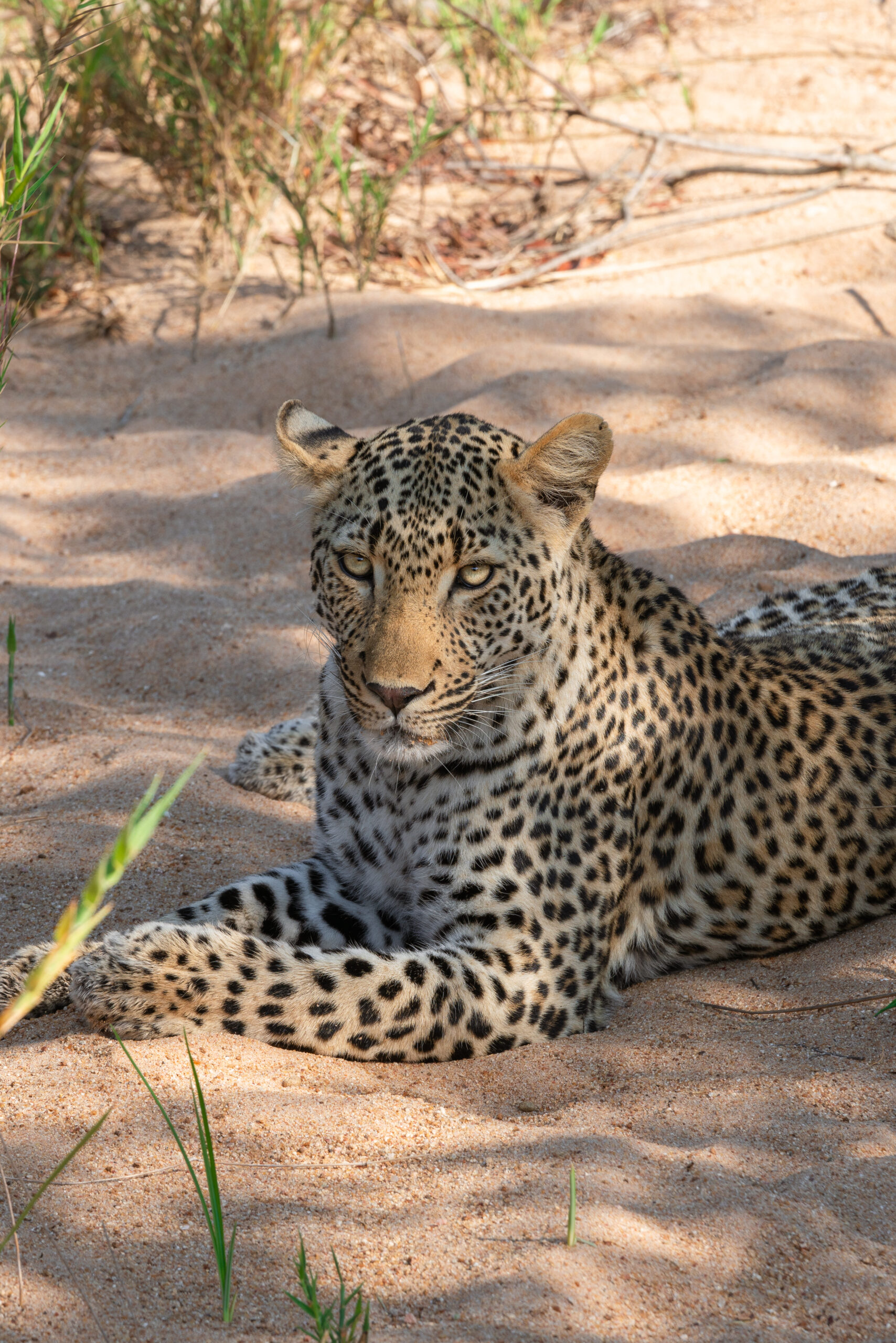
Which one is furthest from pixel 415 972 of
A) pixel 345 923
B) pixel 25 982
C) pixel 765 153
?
pixel 765 153

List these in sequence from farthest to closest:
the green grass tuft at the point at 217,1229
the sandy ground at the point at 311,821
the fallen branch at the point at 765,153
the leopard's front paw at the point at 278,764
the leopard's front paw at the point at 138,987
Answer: the fallen branch at the point at 765,153 → the leopard's front paw at the point at 278,764 → the leopard's front paw at the point at 138,987 → the sandy ground at the point at 311,821 → the green grass tuft at the point at 217,1229

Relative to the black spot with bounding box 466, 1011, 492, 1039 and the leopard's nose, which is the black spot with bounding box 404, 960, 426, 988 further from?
the leopard's nose

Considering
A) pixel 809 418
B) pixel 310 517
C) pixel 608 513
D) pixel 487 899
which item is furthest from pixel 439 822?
pixel 809 418

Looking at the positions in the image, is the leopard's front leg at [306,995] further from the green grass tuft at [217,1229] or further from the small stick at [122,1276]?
the green grass tuft at [217,1229]

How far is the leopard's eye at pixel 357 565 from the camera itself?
383 cm

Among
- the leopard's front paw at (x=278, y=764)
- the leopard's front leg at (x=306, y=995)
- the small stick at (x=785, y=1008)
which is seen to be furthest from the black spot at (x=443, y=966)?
the leopard's front paw at (x=278, y=764)

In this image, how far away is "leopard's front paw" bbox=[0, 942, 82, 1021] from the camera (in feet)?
12.5

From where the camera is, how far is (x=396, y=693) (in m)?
3.63

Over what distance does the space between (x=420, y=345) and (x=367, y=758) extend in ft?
16.7

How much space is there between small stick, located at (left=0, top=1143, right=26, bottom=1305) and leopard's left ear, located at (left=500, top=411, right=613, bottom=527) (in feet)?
6.87

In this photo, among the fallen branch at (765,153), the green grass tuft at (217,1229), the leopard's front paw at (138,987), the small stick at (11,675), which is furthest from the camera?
the fallen branch at (765,153)

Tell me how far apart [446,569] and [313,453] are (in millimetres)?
623

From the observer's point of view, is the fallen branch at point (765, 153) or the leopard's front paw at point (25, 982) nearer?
the leopard's front paw at point (25, 982)

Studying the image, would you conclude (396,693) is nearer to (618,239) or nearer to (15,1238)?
(15,1238)
